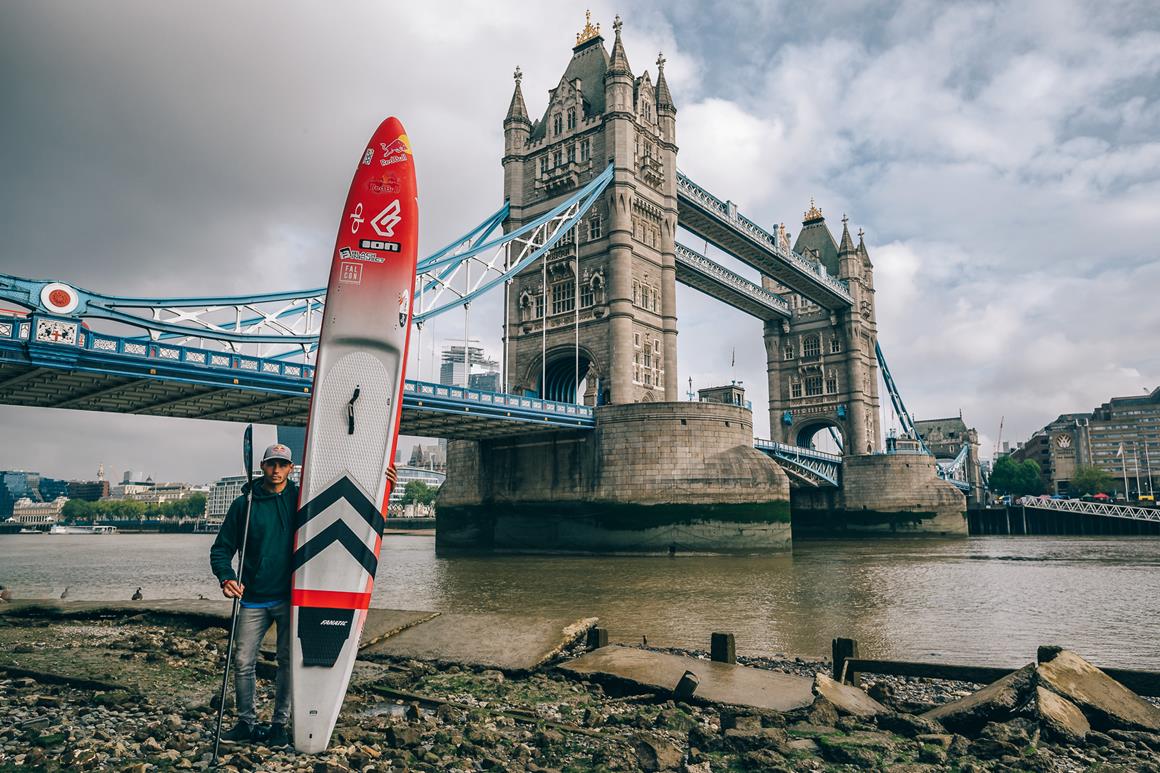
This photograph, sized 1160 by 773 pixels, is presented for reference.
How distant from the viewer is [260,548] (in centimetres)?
518

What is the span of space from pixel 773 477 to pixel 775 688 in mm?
27930

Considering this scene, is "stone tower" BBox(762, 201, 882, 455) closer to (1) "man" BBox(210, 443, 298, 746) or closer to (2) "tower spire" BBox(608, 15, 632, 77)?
(2) "tower spire" BBox(608, 15, 632, 77)

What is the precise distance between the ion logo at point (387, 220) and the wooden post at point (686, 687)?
4785 millimetres

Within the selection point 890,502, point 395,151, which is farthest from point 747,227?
point 395,151

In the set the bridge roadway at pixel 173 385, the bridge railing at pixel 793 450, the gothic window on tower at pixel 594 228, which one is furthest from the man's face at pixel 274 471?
the bridge railing at pixel 793 450

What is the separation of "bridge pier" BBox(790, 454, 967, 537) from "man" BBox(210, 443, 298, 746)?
54.1 m

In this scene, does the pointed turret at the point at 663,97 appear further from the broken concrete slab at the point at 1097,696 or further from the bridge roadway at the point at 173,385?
the broken concrete slab at the point at 1097,696

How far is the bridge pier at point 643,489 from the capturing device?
3212 cm

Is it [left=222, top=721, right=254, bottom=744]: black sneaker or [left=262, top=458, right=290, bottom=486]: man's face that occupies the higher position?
[left=262, top=458, right=290, bottom=486]: man's face

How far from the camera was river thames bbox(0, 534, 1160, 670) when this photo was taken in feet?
38.1

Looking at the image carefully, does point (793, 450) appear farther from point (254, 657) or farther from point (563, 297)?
point (254, 657)

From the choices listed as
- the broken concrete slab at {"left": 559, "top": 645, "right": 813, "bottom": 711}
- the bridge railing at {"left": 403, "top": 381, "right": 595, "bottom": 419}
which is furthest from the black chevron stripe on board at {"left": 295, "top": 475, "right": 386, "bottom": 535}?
the bridge railing at {"left": 403, "top": 381, "right": 595, "bottom": 419}

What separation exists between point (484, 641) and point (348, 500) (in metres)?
2.99

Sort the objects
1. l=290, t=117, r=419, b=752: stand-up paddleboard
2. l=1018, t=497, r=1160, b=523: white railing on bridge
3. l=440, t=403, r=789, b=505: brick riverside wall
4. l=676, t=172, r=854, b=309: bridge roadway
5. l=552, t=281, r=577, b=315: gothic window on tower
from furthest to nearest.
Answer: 1. l=1018, t=497, r=1160, b=523: white railing on bridge
2. l=676, t=172, r=854, b=309: bridge roadway
3. l=552, t=281, r=577, b=315: gothic window on tower
4. l=440, t=403, r=789, b=505: brick riverside wall
5. l=290, t=117, r=419, b=752: stand-up paddleboard
